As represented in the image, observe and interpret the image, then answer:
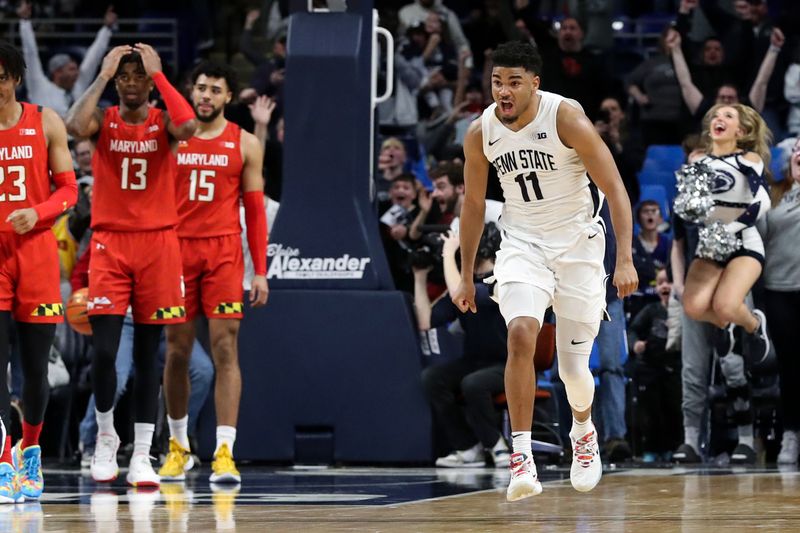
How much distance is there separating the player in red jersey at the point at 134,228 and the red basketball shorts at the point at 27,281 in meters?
0.60

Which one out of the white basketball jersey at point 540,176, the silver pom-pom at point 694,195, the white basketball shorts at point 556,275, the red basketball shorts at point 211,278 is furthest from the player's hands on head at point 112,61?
the silver pom-pom at point 694,195

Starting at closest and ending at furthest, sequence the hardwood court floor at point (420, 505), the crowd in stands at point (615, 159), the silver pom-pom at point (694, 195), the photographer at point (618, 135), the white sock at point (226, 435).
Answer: the hardwood court floor at point (420, 505), the white sock at point (226, 435), the silver pom-pom at point (694, 195), the crowd in stands at point (615, 159), the photographer at point (618, 135)

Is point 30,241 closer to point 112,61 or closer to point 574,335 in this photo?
point 112,61

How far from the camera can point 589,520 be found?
604 cm

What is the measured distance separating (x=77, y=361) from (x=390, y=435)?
2.37 metres

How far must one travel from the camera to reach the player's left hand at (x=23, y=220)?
711 centimetres

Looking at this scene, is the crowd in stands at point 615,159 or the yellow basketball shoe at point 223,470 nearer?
the yellow basketball shoe at point 223,470

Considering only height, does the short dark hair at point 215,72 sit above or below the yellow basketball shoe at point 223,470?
above

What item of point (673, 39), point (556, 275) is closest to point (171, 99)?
point (556, 275)

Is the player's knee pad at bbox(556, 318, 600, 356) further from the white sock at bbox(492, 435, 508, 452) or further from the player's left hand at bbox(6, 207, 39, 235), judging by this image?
the white sock at bbox(492, 435, 508, 452)

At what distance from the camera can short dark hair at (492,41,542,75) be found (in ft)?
21.7

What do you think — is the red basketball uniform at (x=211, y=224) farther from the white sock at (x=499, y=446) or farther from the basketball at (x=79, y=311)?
the white sock at (x=499, y=446)

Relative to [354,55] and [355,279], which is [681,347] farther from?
[354,55]

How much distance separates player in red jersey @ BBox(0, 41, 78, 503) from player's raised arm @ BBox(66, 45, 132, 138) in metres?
0.40
